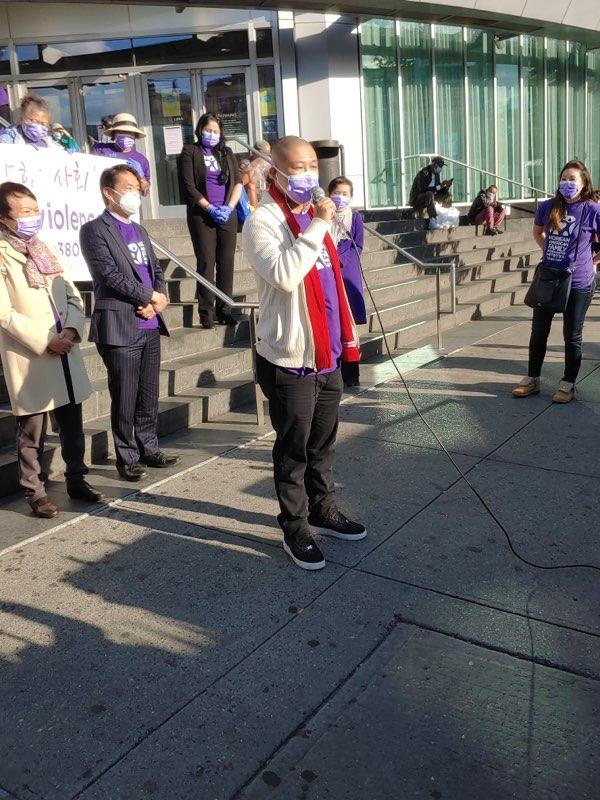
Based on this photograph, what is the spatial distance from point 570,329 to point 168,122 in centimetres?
1017

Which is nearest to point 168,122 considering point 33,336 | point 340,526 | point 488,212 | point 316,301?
point 488,212

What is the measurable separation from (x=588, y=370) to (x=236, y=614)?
5.30 m

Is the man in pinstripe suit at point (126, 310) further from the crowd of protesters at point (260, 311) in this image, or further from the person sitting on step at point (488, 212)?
the person sitting on step at point (488, 212)

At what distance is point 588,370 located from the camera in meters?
7.30

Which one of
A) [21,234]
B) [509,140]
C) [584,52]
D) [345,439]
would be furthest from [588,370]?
[584,52]

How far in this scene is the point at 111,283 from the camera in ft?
14.7

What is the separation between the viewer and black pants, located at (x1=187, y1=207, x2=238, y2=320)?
A: 7.00m

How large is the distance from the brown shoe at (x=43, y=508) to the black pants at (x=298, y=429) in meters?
1.42

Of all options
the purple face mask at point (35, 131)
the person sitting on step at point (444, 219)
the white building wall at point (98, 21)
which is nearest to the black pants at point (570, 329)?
the purple face mask at point (35, 131)

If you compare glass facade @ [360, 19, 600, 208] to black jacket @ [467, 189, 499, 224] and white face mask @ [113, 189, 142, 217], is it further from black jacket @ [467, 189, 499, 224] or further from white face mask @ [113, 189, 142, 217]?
white face mask @ [113, 189, 142, 217]

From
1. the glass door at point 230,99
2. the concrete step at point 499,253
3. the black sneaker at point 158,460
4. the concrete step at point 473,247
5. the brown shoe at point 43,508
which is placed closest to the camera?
the brown shoe at point 43,508

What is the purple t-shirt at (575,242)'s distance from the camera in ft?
19.4

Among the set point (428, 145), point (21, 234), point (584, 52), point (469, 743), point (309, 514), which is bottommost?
point (469, 743)

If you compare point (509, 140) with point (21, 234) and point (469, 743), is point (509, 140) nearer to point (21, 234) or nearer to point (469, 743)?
point (21, 234)
